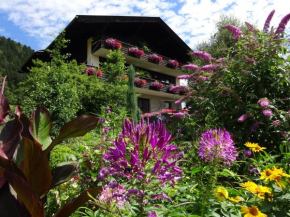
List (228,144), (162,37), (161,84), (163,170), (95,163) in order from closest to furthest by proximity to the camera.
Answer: (163,170) → (228,144) → (95,163) → (161,84) → (162,37)

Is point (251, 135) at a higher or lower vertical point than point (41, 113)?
lower

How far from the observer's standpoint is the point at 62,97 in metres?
7.65

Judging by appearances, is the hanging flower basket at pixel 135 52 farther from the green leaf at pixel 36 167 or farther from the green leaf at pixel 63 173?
the green leaf at pixel 36 167

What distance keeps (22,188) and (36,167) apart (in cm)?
14

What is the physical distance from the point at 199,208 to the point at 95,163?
110 cm

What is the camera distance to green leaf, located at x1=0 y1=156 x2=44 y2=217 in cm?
96

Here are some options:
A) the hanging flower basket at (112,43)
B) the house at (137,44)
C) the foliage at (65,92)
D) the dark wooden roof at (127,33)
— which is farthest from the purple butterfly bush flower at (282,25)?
the hanging flower basket at (112,43)

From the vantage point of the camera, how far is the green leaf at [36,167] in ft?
3.39

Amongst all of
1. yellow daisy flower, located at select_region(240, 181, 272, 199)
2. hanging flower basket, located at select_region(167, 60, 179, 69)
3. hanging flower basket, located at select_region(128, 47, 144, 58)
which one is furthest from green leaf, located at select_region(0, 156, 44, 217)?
hanging flower basket, located at select_region(167, 60, 179, 69)

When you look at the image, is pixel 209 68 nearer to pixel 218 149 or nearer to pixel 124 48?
pixel 218 149

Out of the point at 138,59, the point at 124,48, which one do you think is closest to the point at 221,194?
the point at 124,48

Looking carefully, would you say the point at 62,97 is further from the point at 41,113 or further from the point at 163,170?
the point at 163,170

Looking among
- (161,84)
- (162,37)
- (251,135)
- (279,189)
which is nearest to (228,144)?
(279,189)

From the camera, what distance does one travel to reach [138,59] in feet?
55.6
